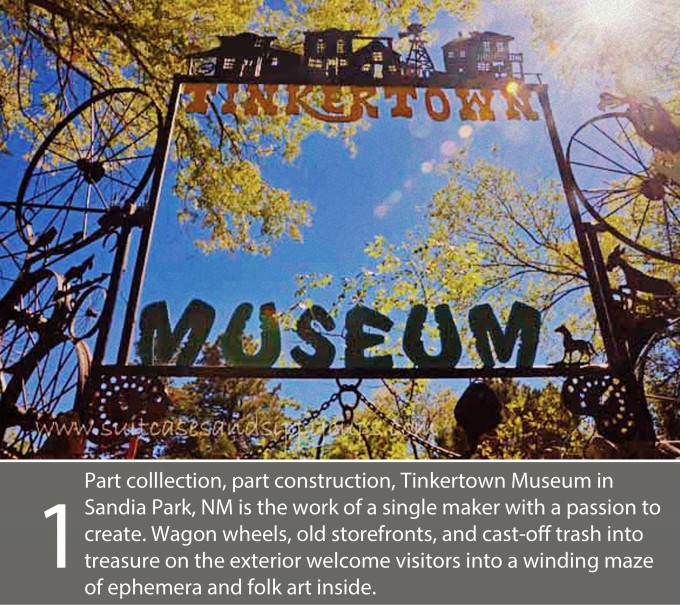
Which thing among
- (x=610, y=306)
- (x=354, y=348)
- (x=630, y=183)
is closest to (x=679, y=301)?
(x=610, y=306)

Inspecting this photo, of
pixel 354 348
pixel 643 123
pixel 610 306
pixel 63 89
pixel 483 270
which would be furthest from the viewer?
pixel 483 270

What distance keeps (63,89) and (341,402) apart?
595cm

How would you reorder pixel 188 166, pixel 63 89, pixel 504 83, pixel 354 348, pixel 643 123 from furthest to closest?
pixel 188 166 → pixel 63 89 → pixel 504 83 → pixel 643 123 → pixel 354 348

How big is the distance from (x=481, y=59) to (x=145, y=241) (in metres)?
4.10

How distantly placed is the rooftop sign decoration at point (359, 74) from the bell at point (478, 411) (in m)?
3.19

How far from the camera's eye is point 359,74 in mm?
5578

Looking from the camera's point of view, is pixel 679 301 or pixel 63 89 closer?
pixel 679 301

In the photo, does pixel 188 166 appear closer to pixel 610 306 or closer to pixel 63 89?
pixel 63 89

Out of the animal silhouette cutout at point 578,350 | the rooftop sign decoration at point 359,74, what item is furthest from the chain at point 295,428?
the rooftop sign decoration at point 359,74

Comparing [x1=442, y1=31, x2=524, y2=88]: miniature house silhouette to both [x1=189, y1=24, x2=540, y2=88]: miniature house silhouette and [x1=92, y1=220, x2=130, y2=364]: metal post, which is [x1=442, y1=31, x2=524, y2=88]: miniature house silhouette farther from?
[x1=92, y1=220, x2=130, y2=364]: metal post

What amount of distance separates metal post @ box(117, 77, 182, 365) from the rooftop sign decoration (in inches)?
27.9

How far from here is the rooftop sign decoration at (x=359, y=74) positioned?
5.41 metres

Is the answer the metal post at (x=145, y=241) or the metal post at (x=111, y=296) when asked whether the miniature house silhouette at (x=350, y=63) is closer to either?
the metal post at (x=145, y=241)

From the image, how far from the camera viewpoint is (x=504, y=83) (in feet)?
18.0
